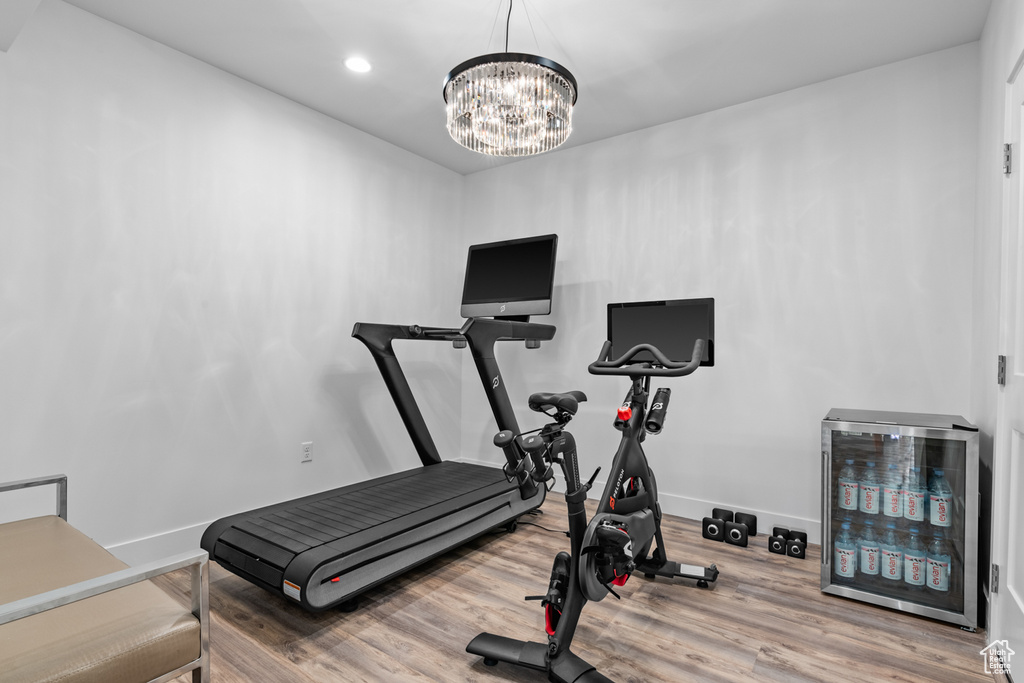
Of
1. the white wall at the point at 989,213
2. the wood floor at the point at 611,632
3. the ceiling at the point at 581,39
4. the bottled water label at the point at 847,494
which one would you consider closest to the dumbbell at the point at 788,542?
the wood floor at the point at 611,632

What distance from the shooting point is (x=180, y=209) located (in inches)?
116

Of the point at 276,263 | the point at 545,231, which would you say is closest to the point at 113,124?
the point at 276,263

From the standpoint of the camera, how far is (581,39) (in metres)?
2.78

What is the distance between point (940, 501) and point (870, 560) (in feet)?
1.33

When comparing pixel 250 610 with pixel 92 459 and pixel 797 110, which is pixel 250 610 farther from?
pixel 797 110

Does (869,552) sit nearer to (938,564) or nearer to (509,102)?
(938,564)

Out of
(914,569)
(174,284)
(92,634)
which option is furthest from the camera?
(174,284)

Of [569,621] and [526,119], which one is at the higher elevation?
[526,119]

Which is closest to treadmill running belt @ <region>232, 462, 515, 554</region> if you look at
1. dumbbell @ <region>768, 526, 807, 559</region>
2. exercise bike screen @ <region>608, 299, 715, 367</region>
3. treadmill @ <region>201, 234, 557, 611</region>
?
treadmill @ <region>201, 234, 557, 611</region>

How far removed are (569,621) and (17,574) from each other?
1.75 metres

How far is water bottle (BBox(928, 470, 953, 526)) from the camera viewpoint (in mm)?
2283

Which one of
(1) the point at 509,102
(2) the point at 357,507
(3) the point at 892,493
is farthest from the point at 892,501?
(2) the point at 357,507

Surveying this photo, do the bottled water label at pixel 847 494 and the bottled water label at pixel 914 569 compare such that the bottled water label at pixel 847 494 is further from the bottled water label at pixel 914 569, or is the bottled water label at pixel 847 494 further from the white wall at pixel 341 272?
the white wall at pixel 341 272

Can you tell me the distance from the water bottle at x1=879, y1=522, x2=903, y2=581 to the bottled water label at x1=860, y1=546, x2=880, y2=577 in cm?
2
